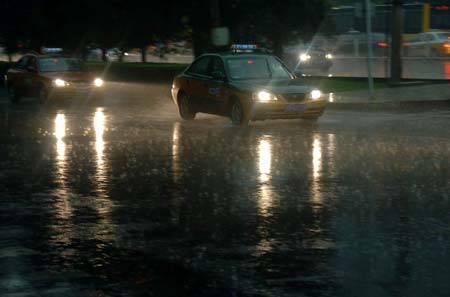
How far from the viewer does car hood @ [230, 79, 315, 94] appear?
59.1ft

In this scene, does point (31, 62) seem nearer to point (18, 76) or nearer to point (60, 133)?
point (18, 76)

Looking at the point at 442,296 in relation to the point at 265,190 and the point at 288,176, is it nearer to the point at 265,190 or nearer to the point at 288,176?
the point at 265,190

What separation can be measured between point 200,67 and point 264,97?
2711 millimetres

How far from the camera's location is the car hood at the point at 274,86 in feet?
59.1

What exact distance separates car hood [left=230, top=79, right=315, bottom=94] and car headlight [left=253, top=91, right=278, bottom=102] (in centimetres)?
11

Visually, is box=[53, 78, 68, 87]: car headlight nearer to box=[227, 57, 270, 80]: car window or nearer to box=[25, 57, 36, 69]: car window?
box=[25, 57, 36, 69]: car window

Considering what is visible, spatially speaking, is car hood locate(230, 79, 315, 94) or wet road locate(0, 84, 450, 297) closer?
wet road locate(0, 84, 450, 297)

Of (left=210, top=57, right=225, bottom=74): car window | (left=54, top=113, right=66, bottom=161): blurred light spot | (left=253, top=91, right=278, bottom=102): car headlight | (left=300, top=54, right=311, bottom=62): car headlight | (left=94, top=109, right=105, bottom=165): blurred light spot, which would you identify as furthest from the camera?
(left=300, top=54, right=311, bottom=62): car headlight

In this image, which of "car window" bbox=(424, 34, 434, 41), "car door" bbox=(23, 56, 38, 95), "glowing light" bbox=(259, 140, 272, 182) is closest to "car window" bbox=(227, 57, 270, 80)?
"glowing light" bbox=(259, 140, 272, 182)

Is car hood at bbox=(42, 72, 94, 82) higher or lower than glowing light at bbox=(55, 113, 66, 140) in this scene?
higher

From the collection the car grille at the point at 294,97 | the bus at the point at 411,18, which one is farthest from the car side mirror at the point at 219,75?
the bus at the point at 411,18

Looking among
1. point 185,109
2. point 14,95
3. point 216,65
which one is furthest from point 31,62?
point 216,65

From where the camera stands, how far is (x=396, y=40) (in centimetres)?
3070

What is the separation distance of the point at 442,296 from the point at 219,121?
47.2 feet
